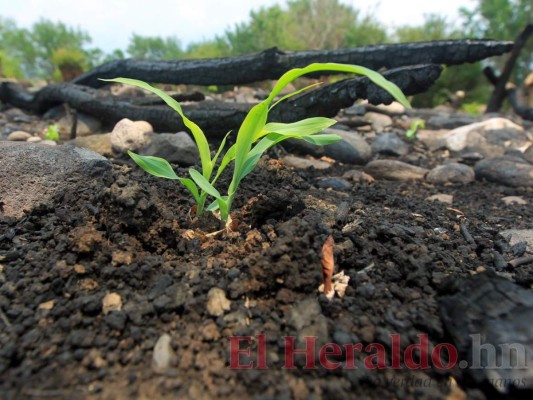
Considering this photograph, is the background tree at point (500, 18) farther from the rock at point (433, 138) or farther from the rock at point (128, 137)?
the rock at point (128, 137)

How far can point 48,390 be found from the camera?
0.76m

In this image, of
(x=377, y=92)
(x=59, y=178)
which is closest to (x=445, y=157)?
(x=377, y=92)

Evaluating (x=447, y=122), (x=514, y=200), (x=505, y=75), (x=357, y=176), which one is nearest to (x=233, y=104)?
(x=357, y=176)

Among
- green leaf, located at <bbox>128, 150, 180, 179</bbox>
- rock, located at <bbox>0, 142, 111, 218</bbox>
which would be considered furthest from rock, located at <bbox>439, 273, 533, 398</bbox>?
rock, located at <bbox>0, 142, 111, 218</bbox>

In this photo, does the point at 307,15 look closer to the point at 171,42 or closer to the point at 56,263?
the point at 171,42

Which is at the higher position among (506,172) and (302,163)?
(302,163)

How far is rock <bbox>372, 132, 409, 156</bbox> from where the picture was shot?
3840mm

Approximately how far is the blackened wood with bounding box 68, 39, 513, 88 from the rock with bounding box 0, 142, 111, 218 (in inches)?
96.8

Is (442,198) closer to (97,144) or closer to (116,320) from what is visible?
(116,320)

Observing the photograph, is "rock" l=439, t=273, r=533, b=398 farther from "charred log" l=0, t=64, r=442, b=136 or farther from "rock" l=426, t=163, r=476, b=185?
"rock" l=426, t=163, r=476, b=185

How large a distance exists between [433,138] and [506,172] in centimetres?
166

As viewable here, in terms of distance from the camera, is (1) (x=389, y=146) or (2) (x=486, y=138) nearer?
(1) (x=389, y=146)

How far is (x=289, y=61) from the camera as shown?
3.67m

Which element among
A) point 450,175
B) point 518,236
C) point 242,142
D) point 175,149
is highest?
point 242,142
